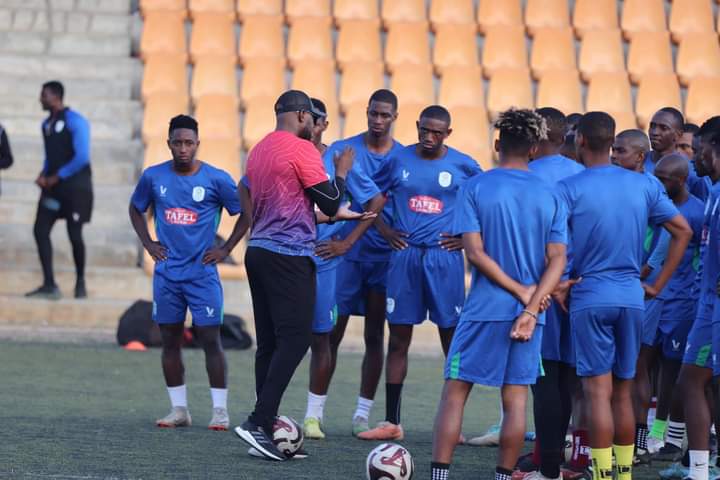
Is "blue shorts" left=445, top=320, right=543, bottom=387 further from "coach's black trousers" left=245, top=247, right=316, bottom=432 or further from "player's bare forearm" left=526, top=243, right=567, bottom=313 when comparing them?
"coach's black trousers" left=245, top=247, right=316, bottom=432

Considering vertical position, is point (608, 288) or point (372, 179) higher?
point (372, 179)

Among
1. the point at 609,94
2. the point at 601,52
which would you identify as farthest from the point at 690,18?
the point at 609,94

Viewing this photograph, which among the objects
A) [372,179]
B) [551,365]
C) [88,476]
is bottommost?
[88,476]

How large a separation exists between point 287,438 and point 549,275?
200 centimetres

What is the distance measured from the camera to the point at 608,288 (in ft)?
20.9

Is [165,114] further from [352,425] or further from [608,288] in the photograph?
[608,288]

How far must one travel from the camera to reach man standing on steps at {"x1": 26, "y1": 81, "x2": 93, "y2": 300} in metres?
13.4

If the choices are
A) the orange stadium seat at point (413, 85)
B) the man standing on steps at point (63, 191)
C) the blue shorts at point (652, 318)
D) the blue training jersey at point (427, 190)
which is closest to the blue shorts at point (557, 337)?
the blue shorts at point (652, 318)

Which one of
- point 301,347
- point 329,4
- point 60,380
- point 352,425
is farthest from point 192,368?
point 329,4

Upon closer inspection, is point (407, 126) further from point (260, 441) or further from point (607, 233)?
point (607, 233)

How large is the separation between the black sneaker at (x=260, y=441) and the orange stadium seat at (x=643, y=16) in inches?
458

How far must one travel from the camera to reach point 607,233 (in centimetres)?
638

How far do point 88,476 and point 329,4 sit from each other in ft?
38.8

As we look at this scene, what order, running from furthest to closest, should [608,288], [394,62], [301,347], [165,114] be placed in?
[394,62], [165,114], [301,347], [608,288]
